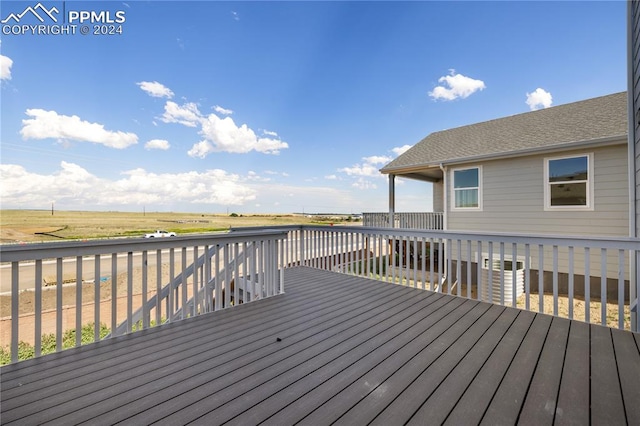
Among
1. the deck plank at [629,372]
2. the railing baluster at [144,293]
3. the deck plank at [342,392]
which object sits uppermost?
the railing baluster at [144,293]

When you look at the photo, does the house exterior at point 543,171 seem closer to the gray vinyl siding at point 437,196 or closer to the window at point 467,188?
the window at point 467,188

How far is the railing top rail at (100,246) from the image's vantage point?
6.33 feet

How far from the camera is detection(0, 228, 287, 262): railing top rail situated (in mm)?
1930

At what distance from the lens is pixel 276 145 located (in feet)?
49.8

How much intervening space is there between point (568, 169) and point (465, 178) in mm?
2198

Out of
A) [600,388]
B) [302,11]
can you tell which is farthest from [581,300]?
[302,11]

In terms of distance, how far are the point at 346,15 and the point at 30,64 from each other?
7.56m

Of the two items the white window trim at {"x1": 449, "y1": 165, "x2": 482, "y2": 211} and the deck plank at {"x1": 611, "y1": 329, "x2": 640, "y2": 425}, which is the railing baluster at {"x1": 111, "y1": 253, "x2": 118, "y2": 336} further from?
the white window trim at {"x1": 449, "y1": 165, "x2": 482, "y2": 211}

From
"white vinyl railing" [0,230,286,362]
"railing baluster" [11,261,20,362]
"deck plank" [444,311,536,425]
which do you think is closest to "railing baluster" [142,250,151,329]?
"white vinyl railing" [0,230,286,362]

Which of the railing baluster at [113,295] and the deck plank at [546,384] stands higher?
the railing baluster at [113,295]

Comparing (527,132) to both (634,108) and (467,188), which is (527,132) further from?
(634,108)

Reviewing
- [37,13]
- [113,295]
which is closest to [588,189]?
[113,295]

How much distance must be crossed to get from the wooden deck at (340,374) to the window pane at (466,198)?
5.32 meters

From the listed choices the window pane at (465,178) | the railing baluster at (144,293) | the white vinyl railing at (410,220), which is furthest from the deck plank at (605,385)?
the white vinyl railing at (410,220)
